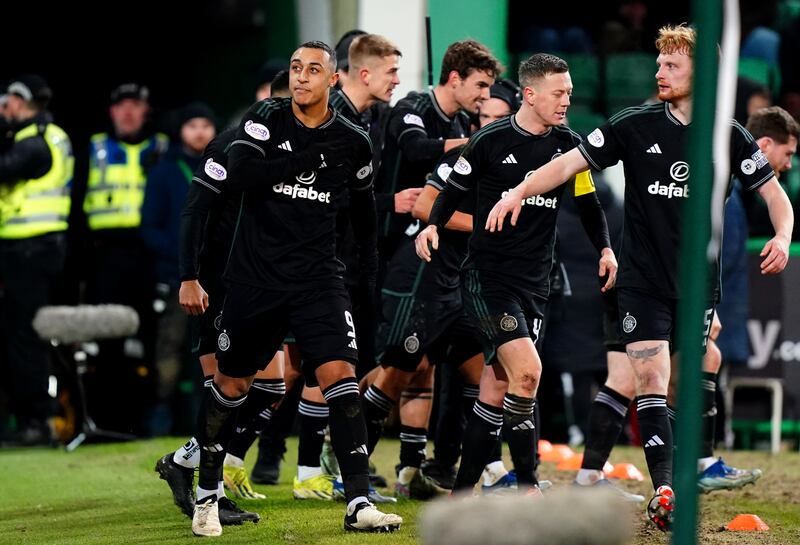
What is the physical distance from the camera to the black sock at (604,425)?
8164 mm

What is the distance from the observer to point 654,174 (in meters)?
6.75

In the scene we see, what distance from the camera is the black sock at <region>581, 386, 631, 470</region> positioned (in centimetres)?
816

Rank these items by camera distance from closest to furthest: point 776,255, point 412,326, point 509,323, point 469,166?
1. point 776,255
2. point 509,323
3. point 469,166
4. point 412,326

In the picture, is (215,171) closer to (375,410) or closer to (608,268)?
(375,410)

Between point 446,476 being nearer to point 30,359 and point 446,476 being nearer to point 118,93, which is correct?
point 30,359

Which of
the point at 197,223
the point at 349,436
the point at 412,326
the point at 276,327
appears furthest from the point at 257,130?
the point at 412,326

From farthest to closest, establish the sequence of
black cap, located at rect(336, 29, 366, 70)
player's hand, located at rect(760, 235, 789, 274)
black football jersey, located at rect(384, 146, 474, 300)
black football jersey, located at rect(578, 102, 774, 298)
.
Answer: black cap, located at rect(336, 29, 366, 70) → black football jersey, located at rect(384, 146, 474, 300) → black football jersey, located at rect(578, 102, 774, 298) → player's hand, located at rect(760, 235, 789, 274)

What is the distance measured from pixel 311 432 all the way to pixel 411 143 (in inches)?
66.1

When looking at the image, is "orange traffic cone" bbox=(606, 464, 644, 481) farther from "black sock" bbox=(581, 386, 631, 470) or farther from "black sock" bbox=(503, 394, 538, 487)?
"black sock" bbox=(503, 394, 538, 487)

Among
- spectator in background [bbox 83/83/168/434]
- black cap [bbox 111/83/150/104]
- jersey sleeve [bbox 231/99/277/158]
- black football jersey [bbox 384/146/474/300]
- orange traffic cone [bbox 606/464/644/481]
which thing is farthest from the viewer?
black cap [bbox 111/83/150/104]

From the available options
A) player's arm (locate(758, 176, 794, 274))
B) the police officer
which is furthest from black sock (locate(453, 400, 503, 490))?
the police officer

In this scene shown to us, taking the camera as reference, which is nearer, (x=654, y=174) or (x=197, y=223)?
(x=654, y=174)

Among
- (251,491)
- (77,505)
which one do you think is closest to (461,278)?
(251,491)

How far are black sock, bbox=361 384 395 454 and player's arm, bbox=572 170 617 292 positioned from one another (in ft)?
4.51
